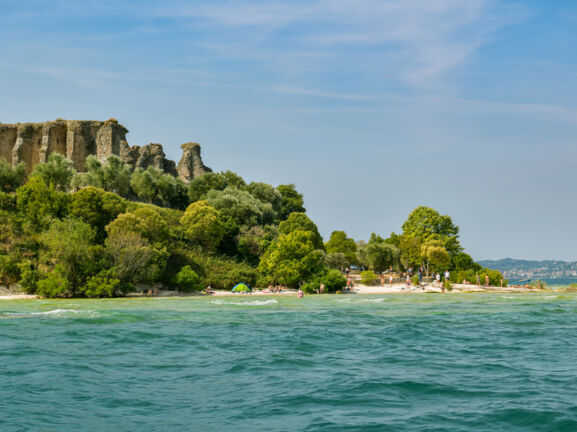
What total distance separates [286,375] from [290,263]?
1485 inches

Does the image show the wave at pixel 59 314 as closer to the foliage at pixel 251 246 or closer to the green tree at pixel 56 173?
the foliage at pixel 251 246

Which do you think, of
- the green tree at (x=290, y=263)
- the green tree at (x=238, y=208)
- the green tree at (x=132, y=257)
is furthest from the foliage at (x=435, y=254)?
the green tree at (x=132, y=257)

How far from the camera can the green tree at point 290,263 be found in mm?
49625

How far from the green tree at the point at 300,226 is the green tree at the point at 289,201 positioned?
650 inches

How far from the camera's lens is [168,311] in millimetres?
27422

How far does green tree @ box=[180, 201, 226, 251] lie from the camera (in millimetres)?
54750

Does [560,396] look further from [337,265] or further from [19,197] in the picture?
[337,265]

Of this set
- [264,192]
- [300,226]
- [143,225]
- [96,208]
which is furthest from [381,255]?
[96,208]

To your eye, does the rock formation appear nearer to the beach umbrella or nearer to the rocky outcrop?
the rocky outcrop

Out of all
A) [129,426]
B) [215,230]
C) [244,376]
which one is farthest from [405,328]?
[215,230]

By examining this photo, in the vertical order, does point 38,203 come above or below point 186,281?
above

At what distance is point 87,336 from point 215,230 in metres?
38.1

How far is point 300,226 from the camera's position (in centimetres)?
6375

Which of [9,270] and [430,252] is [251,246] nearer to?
[430,252]
